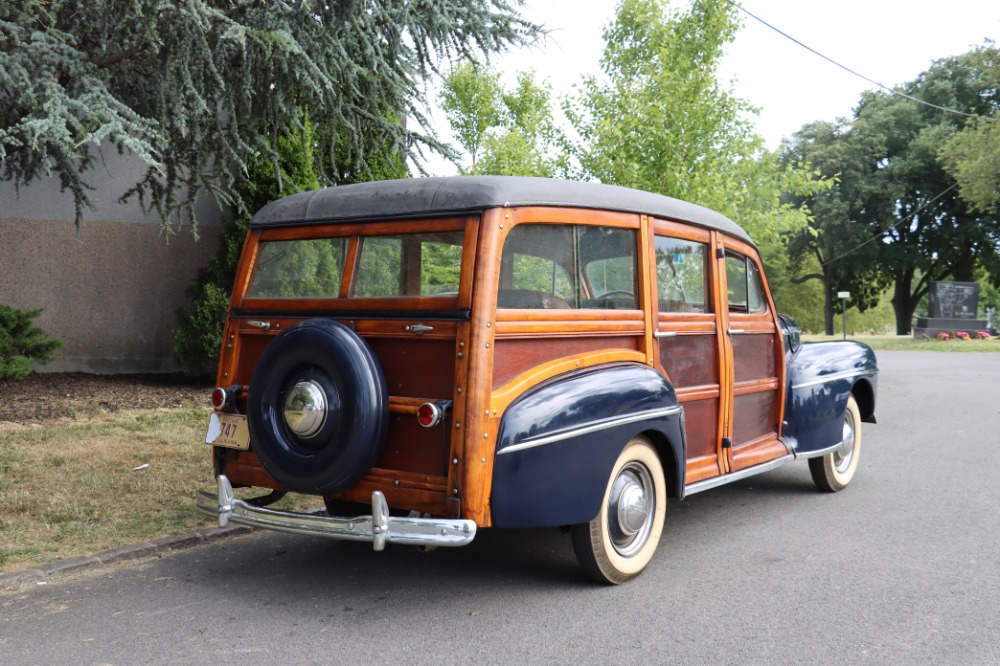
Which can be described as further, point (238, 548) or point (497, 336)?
point (238, 548)

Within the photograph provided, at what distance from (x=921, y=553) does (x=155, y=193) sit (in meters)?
7.23

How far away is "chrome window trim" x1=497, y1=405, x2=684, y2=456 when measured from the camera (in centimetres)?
403

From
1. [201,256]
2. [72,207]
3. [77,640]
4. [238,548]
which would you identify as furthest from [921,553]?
[72,207]

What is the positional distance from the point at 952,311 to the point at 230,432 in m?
37.0

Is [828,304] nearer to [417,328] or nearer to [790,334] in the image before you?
[790,334]

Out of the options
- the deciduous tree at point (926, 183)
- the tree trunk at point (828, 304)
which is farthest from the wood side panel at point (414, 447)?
the tree trunk at point (828, 304)

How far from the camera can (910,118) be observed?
43594mm

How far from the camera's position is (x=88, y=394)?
10055 mm

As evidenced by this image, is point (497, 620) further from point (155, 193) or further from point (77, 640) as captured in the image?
point (155, 193)

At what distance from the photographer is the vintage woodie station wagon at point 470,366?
4055mm

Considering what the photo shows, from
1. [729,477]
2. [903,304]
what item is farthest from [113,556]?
[903,304]

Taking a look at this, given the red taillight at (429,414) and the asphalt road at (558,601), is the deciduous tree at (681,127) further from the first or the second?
the red taillight at (429,414)

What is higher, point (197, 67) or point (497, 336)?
point (197, 67)

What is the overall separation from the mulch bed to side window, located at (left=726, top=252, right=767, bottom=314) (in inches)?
251
